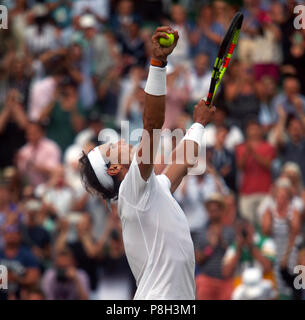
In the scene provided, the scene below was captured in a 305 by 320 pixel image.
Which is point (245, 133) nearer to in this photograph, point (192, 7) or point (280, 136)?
point (280, 136)

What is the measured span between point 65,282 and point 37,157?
2.48 meters

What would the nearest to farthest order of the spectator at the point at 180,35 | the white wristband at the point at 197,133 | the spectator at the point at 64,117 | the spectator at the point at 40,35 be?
the white wristband at the point at 197,133, the spectator at the point at 64,117, the spectator at the point at 180,35, the spectator at the point at 40,35

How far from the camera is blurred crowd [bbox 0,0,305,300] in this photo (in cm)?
1048

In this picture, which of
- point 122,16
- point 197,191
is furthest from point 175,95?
point 122,16

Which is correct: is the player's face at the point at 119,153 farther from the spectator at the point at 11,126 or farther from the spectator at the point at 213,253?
the spectator at the point at 11,126

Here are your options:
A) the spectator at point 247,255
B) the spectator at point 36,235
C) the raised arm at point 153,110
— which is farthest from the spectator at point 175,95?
the raised arm at point 153,110

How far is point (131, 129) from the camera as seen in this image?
11625 mm

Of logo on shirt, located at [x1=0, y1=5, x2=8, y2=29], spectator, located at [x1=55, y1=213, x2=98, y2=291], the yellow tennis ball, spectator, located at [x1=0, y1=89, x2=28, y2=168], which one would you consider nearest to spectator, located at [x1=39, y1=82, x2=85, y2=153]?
spectator, located at [x1=0, y1=89, x2=28, y2=168]

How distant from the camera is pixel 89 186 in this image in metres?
5.88

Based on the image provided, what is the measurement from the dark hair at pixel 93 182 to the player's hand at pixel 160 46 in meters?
0.90

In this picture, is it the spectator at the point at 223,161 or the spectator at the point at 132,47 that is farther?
the spectator at the point at 132,47

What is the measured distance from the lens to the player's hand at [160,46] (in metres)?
5.05

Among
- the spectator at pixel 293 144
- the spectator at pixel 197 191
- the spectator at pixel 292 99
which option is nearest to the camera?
the spectator at pixel 197 191

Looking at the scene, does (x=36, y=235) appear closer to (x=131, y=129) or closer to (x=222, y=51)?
(x=131, y=129)
